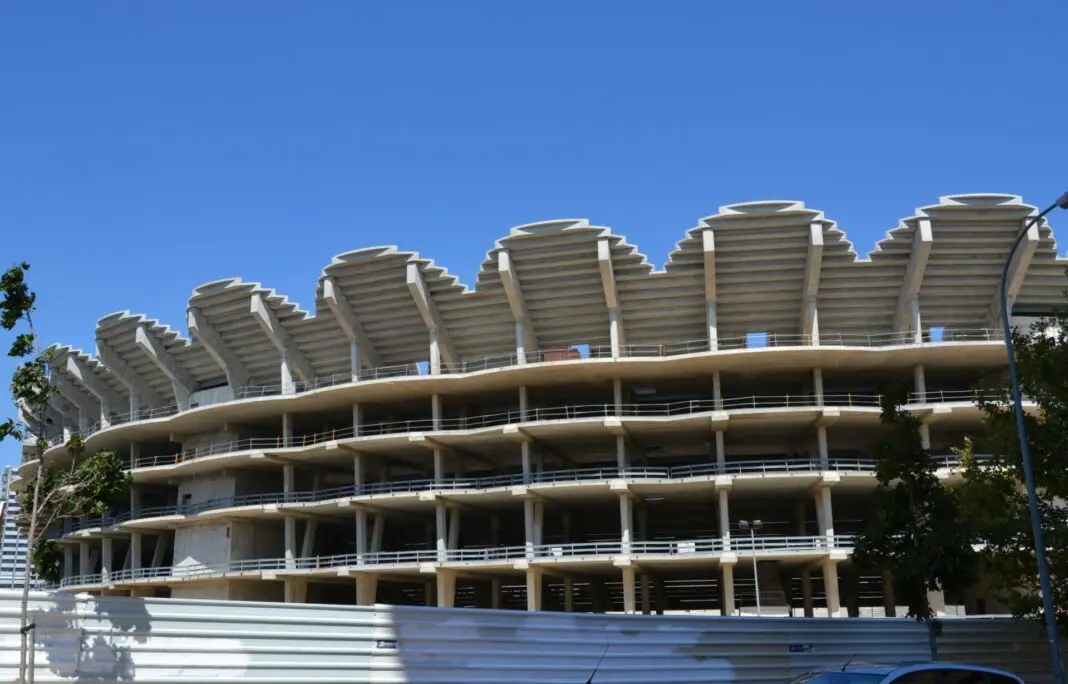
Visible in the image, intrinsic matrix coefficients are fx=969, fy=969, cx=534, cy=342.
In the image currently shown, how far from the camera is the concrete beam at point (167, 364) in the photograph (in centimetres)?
5025

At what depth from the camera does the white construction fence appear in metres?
13.5

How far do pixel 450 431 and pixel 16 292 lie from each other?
28.5 meters

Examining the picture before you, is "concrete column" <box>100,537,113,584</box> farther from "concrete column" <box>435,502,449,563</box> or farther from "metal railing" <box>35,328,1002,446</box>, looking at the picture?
"concrete column" <box>435,502,449,563</box>

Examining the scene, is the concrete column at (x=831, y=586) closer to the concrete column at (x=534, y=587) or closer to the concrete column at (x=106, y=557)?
the concrete column at (x=534, y=587)

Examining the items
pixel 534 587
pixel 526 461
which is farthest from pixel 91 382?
pixel 534 587

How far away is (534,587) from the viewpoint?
41.2 meters

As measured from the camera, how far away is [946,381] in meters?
45.1

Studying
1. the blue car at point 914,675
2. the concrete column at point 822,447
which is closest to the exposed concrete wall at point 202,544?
the concrete column at point 822,447

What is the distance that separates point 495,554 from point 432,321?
35.7 ft

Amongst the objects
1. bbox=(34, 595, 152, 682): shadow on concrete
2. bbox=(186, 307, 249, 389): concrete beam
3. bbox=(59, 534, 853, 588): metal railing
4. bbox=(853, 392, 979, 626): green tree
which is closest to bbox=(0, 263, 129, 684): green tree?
bbox=(34, 595, 152, 682): shadow on concrete

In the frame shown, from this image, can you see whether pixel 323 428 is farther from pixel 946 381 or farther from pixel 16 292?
pixel 16 292

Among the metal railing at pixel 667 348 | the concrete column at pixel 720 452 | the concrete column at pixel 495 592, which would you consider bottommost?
the concrete column at pixel 495 592

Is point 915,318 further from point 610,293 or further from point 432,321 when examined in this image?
point 432,321

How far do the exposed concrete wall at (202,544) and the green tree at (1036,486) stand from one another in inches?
1405
